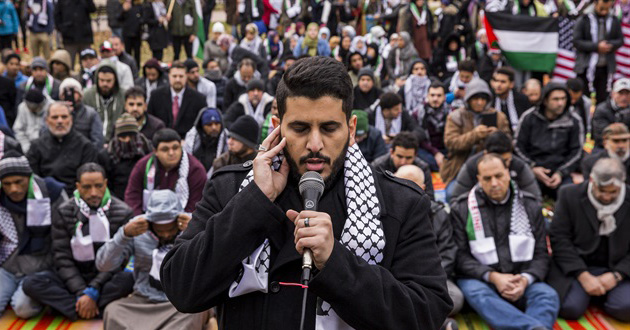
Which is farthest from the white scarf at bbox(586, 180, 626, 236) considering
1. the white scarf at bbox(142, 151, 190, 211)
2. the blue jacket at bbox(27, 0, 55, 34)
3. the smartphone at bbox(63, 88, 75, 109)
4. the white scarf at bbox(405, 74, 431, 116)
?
the blue jacket at bbox(27, 0, 55, 34)

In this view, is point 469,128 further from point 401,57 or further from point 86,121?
point 401,57

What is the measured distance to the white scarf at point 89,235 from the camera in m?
4.97

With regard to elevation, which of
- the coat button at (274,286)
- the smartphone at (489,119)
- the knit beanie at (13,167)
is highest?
the coat button at (274,286)

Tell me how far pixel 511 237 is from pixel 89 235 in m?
2.91

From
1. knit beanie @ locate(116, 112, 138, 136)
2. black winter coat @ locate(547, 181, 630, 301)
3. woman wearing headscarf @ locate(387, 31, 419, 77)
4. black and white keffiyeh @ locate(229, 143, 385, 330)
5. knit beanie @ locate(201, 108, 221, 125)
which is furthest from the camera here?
woman wearing headscarf @ locate(387, 31, 419, 77)

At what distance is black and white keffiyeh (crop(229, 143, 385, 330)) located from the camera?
161 centimetres

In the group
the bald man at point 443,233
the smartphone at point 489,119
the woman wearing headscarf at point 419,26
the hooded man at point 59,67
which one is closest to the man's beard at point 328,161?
the bald man at point 443,233

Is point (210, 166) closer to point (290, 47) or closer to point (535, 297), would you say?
point (535, 297)

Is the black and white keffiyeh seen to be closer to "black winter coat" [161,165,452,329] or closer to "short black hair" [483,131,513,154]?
"black winter coat" [161,165,452,329]

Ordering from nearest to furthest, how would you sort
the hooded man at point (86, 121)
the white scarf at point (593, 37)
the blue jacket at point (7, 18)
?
the hooded man at point (86, 121)
the white scarf at point (593, 37)
the blue jacket at point (7, 18)

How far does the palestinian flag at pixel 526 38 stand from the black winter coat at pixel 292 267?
8.99 m

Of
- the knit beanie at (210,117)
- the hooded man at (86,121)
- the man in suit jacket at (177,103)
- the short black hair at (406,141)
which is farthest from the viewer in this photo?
the man in suit jacket at (177,103)

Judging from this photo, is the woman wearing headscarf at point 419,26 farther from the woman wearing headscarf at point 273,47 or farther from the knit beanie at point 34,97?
the knit beanie at point 34,97

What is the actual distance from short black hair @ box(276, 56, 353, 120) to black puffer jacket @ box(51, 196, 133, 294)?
3657mm
